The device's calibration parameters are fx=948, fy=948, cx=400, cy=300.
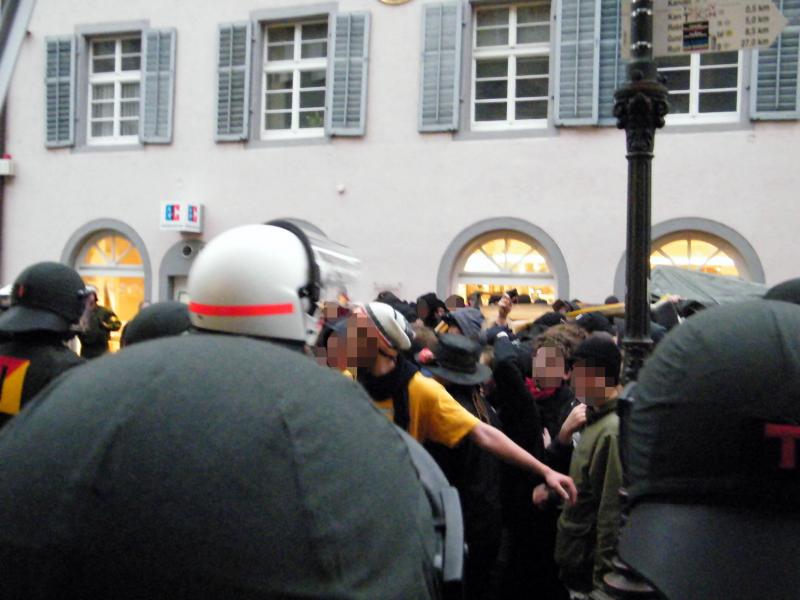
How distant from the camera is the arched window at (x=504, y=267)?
13.3m

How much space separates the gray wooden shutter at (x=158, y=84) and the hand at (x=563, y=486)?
12.8 m

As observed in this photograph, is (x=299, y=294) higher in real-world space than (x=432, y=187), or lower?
lower

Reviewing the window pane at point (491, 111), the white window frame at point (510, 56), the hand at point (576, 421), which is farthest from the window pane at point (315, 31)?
the hand at point (576, 421)

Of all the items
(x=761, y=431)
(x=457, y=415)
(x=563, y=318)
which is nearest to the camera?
(x=761, y=431)

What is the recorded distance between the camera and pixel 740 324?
6.28 ft

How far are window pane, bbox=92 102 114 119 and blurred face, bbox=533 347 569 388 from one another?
12.8 metres

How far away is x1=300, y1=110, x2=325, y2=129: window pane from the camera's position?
14719 mm

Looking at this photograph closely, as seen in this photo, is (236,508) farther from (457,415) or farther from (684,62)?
(684,62)

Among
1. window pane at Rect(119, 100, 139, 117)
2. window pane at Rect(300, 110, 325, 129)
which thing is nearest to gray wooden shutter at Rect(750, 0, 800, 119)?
window pane at Rect(300, 110, 325, 129)

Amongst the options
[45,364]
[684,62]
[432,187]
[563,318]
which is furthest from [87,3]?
[45,364]

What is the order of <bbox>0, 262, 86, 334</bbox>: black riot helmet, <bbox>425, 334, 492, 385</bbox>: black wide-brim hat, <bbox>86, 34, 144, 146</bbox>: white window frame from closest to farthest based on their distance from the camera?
1. <bbox>0, 262, 86, 334</bbox>: black riot helmet
2. <bbox>425, 334, 492, 385</bbox>: black wide-brim hat
3. <bbox>86, 34, 144, 146</bbox>: white window frame

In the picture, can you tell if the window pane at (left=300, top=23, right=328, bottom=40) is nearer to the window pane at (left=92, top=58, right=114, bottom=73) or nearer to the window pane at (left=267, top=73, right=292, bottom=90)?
the window pane at (left=267, top=73, right=292, bottom=90)

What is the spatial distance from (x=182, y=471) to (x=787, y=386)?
120 centimetres

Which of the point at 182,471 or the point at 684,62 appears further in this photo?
the point at 684,62
